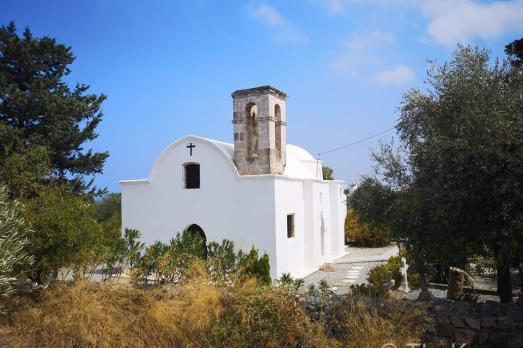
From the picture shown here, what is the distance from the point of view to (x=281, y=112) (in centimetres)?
1700

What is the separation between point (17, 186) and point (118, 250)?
2.99m

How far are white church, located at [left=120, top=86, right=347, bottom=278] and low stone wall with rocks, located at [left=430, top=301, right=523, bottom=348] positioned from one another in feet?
27.4

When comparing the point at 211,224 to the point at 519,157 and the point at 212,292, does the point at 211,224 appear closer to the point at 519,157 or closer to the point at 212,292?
the point at 212,292

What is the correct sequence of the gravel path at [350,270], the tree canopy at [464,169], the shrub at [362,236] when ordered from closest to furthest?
the tree canopy at [464,169] < the gravel path at [350,270] < the shrub at [362,236]

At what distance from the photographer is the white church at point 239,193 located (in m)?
15.1

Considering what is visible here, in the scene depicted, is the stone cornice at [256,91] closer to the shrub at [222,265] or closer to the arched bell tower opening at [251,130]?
the arched bell tower opening at [251,130]

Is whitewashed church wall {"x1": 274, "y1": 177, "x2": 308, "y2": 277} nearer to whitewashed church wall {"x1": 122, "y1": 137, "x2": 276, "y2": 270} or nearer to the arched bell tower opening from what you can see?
whitewashed church wall {"x1": 122, "y1": 137, "x2": 276, "y2": 270}

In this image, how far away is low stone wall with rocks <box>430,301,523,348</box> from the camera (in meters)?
6.60

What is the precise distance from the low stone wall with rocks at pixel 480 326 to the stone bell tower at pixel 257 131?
31.2 ft

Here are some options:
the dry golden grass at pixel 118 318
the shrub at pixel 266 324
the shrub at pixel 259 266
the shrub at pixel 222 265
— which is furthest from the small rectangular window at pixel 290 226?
the shrub at pixel 266 324

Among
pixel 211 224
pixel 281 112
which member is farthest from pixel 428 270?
pixel 281 112

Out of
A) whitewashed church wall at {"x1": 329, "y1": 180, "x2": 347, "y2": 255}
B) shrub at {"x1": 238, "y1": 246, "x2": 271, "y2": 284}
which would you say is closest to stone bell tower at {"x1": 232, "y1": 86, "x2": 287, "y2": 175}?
shrub at {"x1": 238, "y1": 246, "x2": 271, "y2": 284}

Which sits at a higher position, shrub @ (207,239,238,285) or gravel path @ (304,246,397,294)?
shrub @ (207,239,238,285)

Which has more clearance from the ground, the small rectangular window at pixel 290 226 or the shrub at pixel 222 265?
the small rectangular window at pixel 290 226
